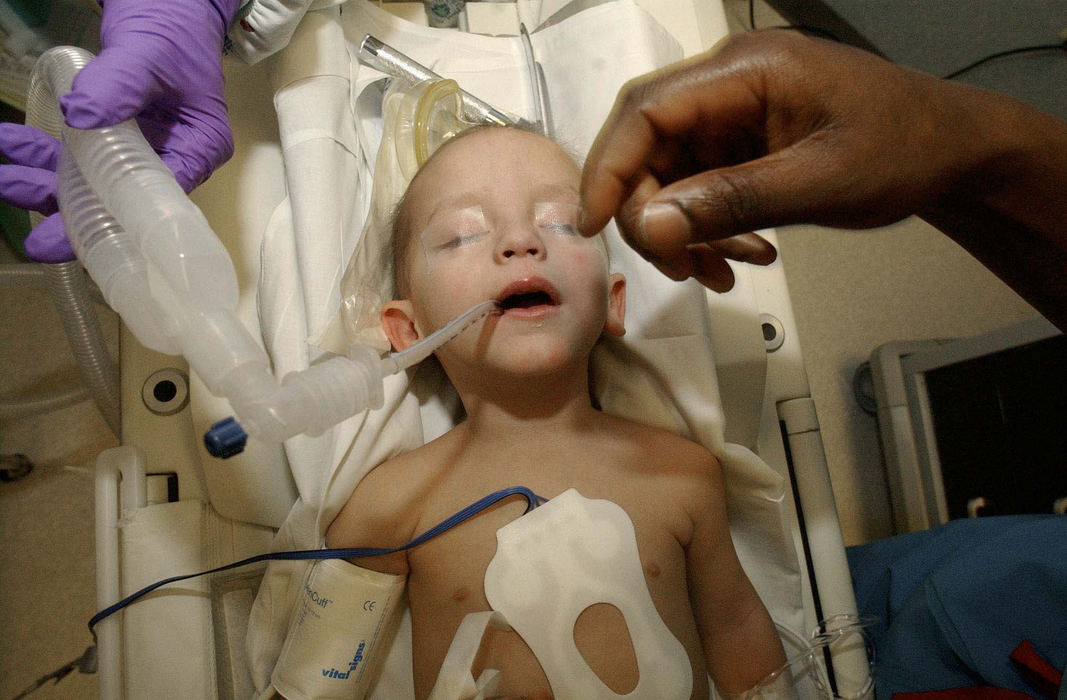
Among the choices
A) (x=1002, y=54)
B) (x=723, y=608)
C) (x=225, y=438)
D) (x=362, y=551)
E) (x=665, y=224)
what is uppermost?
(x=1002, y=54)

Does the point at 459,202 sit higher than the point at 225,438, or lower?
higher

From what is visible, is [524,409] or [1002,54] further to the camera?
[1002,54]

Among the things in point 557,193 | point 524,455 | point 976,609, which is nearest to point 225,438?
point 524,455

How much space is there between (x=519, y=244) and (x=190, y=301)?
446 mm

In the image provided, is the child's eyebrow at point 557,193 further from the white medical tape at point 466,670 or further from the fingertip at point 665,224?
the white medical tape at point 466,670

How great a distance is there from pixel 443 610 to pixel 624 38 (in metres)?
1.09

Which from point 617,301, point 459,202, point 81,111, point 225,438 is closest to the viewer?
point 225,438

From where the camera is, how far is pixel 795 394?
1.14 metres

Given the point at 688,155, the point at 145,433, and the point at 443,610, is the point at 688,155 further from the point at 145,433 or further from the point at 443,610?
the point at 145,433

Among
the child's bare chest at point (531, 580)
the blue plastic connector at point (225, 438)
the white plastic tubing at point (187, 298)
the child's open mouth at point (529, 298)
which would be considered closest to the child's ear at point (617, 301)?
the child's open mouth at point (529, 298)

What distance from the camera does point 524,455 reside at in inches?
39.2

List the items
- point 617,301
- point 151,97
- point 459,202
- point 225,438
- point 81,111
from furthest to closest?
1. point 617,301
2. point 459,202
3. point 151,97
4. point 81,111
5. point 225,438

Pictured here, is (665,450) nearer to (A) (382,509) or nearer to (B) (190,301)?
(A) (382,509)

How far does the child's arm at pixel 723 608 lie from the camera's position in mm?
936
